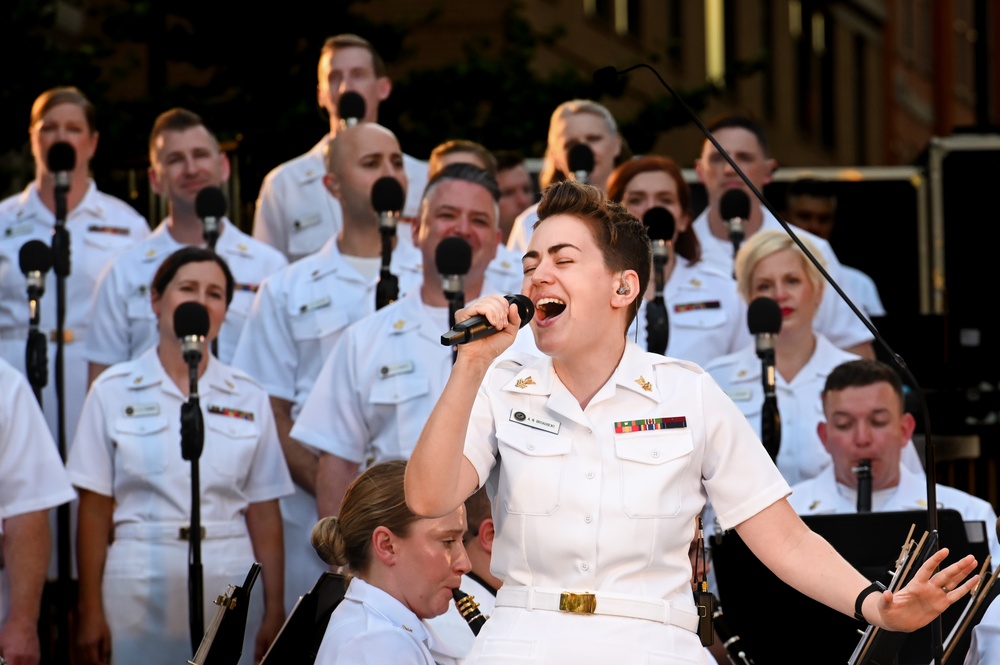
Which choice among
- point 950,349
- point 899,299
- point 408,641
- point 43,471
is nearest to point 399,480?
point 408,641

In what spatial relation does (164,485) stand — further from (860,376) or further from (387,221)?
(860,376)

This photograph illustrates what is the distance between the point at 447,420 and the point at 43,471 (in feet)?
9.42

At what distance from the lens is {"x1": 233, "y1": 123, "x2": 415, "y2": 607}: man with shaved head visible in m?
7.85

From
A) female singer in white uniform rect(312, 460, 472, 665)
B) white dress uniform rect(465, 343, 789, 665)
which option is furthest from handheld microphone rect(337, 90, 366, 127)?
white dress uniform rect(465, 343, 789, 665)

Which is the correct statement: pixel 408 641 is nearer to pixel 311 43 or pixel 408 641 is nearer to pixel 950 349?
pixel 950 349

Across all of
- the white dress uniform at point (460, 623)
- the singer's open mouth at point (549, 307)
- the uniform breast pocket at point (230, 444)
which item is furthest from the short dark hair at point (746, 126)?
the singer's open mouth at point (549, 307)

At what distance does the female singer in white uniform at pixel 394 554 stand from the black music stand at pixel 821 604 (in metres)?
0.94

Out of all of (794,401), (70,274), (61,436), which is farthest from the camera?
(70,274)

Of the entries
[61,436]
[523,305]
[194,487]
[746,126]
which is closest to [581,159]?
[746,126]

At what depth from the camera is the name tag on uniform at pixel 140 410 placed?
7.32 m

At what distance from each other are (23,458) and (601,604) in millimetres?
3015

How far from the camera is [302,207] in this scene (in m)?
9.53

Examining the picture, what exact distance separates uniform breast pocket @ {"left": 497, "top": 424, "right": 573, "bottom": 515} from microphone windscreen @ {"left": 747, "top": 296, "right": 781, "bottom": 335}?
9.10 ft

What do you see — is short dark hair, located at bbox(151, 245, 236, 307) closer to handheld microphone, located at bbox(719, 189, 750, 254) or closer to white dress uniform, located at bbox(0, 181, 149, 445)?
white dress uniform, located at bbox(0, 181, 149, 445)
